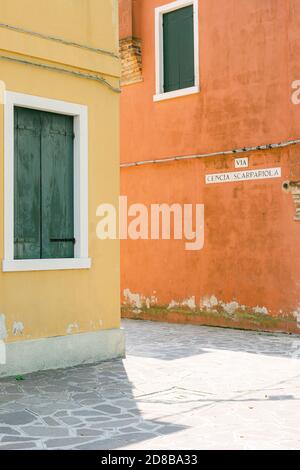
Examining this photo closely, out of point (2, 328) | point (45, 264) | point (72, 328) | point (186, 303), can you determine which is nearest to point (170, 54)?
point (186, 303)

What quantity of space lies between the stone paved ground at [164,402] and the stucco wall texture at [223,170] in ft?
7.30

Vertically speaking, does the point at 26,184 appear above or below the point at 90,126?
below

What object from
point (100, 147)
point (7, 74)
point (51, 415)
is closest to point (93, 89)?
point (100, 147)

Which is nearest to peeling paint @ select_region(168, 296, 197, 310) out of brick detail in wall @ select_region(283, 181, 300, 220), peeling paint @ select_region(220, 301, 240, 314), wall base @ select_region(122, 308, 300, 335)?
wall base @ select_region(122, 308, 300, 335)

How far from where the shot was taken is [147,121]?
1416 cm

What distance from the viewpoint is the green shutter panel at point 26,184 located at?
814 cm

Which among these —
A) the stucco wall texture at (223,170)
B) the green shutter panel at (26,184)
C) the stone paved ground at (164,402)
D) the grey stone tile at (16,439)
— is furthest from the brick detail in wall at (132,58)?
the grey stone tile at (16,439)

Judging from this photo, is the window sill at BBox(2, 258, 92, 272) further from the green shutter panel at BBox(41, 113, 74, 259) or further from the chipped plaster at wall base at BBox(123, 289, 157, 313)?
the chipped plaster at wall base at BBox(123, 289, 157, 313)

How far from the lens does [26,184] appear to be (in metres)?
8.24

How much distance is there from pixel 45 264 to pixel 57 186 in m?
1.07

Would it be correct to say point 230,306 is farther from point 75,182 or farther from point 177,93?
point 75,182

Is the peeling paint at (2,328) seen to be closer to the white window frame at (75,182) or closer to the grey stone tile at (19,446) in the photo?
the white window frame at (75,182)

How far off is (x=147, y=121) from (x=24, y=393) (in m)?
8.36

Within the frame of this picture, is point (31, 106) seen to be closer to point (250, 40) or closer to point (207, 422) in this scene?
point (207, 422)
